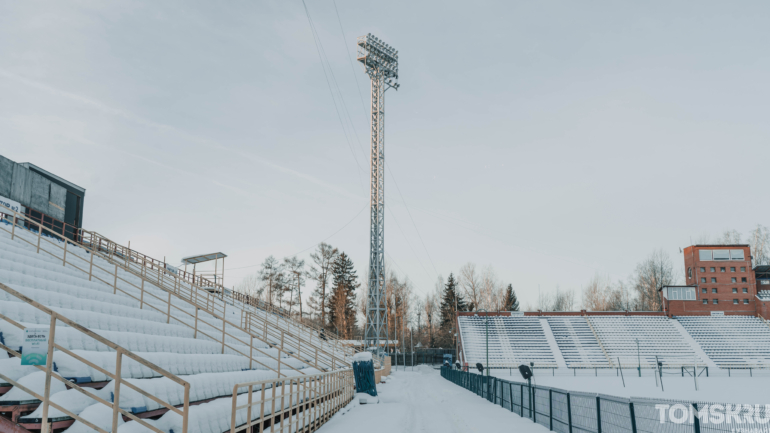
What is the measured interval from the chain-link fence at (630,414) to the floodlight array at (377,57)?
32311mm

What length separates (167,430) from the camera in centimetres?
736

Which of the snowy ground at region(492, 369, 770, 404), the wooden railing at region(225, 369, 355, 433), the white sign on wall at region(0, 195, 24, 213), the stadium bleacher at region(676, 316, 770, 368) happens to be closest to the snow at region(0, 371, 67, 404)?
the wooden railing at region(225, 369, 355, 433)

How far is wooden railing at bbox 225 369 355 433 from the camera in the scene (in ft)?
28.4

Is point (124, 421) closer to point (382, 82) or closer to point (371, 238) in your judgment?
point (371, 238)

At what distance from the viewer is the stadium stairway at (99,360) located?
5.72m

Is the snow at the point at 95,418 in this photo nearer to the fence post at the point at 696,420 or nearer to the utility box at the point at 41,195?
the fence post at the point at 696,420

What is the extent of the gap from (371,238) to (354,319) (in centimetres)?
3944

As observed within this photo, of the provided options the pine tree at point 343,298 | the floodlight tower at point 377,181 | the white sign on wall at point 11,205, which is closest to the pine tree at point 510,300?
the pine tree at point 343,298

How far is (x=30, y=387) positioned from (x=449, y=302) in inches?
3250

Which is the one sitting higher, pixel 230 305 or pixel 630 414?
pixel 230 305

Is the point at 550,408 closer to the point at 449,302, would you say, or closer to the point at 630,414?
the point at 630,414

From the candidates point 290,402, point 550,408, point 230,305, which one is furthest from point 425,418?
point 230,305

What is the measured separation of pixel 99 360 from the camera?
25.3ft

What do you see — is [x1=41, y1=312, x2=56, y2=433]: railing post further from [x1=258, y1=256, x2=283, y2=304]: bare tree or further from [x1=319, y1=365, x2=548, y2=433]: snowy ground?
[x1=258, y1=256, x2=283, y2=304]: bare tree
